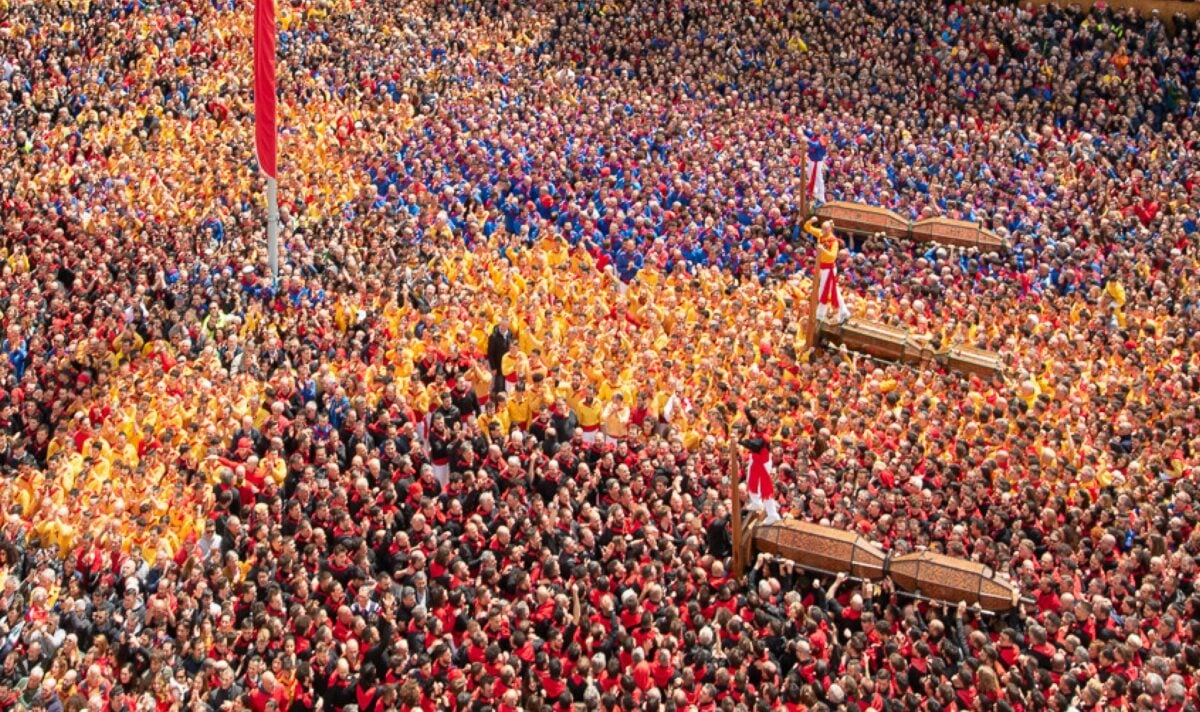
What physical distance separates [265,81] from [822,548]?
1257 centimetres

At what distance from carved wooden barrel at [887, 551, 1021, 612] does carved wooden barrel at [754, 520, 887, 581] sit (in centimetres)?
28

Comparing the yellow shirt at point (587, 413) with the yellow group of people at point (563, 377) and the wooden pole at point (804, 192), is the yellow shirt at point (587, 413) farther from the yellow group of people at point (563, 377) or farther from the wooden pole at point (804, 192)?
the wooden pole at point (804, 192)

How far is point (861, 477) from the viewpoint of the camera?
24.3 meters

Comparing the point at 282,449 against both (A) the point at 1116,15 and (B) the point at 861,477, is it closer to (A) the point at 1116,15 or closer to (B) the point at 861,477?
(B) the point at 861,477

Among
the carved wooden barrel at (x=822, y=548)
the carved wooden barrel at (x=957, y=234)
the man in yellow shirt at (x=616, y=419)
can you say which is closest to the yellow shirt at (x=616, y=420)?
the man in yellow shirt at (x=616, y=419)

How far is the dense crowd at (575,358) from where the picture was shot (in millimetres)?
21141

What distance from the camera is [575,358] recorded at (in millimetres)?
Answer: 27375

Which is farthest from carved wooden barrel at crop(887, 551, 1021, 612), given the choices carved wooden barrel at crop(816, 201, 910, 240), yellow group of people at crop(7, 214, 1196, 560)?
carved wooden barrel at crop(816, 201, 910, 240)

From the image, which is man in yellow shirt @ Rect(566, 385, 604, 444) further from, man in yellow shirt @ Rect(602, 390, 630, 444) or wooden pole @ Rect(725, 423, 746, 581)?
wooden pole @ Rect(725, 423, 746, 581)

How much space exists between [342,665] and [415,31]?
2267 cm

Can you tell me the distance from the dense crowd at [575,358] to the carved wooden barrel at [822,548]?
30 centimetres

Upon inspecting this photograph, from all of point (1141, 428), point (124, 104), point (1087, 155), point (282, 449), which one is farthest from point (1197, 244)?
point (124, 104)

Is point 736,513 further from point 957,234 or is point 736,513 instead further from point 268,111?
point 957,234

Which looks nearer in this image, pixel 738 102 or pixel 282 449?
pixel 282 449
